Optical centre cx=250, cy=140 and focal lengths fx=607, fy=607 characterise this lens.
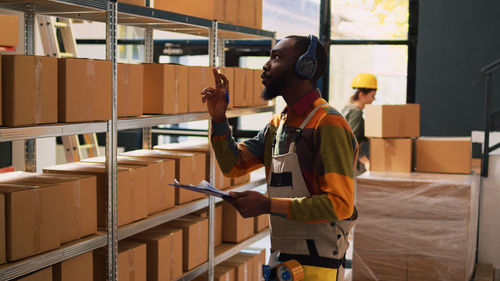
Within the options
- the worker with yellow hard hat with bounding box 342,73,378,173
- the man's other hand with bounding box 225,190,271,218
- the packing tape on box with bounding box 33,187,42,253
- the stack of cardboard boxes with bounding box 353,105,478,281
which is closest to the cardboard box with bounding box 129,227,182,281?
the packing tape on box with bounding box 33,187,42,253

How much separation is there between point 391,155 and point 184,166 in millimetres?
2485

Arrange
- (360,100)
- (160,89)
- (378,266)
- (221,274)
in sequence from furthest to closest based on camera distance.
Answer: (360,100) < (378,266) < (221,274) < (160,89)

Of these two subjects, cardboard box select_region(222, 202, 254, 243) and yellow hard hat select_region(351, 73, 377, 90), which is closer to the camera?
cardboard box select_region(222, 202, 254, 243)

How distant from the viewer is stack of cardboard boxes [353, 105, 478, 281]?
488cm

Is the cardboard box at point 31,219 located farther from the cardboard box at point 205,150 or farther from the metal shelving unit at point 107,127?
the cardboard box at point 205,150

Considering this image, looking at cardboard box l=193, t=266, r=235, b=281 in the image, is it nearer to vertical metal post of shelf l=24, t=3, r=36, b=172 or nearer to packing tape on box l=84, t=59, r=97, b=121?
vertical metal post of shelf l=24, t=3, r=36, b=172

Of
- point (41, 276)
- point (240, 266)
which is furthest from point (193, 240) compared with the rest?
point (41, 276)

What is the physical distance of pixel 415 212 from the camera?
4961 millimetres

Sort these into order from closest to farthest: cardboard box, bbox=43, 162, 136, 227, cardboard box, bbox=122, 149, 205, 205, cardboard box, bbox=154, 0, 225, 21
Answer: cardboard box, bbox=43, 162, 136, 227
cardboard box, bbox=122, 149, 205, 205
cardboard box, bbox=154, 0, 225, 21

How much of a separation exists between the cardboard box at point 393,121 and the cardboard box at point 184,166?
220 cm

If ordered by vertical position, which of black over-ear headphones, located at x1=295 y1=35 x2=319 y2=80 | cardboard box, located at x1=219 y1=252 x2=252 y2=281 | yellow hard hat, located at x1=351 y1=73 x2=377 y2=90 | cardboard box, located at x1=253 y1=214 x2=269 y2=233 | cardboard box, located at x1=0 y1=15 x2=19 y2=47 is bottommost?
cardboard box, located at x1=219 y1=252 x2=252 y2=281

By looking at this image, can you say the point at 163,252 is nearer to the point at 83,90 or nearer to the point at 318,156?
the point at 83,90

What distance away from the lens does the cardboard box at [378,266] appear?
16.5 feet

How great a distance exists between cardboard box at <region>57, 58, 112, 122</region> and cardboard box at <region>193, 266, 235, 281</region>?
1.55 metres
